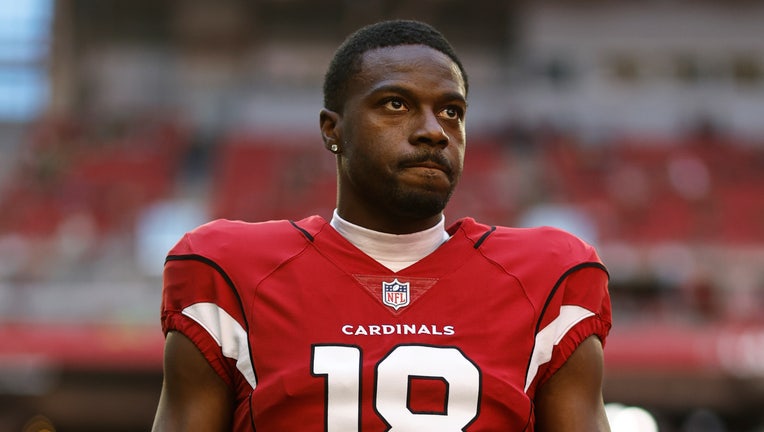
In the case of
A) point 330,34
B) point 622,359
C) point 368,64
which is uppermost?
point 368,64

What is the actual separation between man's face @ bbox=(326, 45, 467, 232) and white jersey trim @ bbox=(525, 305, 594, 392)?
13.9 inches

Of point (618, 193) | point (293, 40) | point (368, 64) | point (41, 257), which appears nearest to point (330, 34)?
point (293, 40)

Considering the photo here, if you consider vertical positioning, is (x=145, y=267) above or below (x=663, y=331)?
below

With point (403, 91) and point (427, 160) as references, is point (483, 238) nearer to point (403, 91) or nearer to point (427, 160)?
point (427, 160)

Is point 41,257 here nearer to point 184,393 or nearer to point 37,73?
point 37,73

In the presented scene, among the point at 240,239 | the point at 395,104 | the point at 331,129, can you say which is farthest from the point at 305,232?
the point at 395,104

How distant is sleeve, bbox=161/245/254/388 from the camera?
2176 millimetres

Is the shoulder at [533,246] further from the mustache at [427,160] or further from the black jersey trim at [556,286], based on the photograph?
the mustache at [427,160]

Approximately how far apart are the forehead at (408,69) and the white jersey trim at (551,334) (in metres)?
0.54

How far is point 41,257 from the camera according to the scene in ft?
46.1

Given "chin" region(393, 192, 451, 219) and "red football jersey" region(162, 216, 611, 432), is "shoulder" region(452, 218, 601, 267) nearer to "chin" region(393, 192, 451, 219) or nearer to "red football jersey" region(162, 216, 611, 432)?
"red football jersey" region(162, 216, 611, 432)

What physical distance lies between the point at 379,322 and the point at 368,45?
652mm

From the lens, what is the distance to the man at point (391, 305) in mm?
2088

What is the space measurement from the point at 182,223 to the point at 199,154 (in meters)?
3.11
